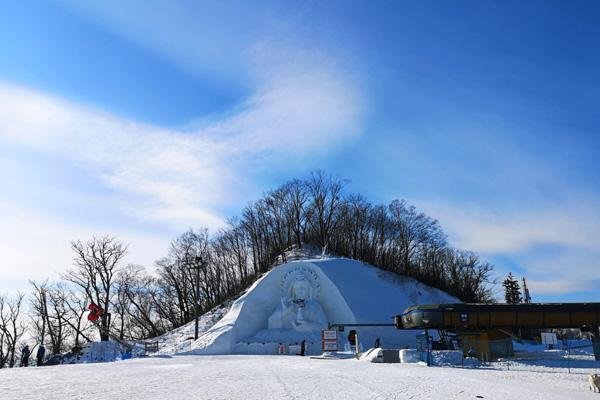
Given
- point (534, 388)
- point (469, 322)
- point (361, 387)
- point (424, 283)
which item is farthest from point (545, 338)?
point (424, 283)

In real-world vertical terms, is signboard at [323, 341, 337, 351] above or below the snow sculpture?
below

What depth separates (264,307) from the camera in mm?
42969

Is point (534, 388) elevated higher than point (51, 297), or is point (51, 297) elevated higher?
point (51, 297)

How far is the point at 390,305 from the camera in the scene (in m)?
43.5

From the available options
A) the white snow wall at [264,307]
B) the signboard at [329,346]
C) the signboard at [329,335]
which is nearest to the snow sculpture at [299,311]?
the white snow wall at [264,307]

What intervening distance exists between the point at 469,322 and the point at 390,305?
56.8 ft

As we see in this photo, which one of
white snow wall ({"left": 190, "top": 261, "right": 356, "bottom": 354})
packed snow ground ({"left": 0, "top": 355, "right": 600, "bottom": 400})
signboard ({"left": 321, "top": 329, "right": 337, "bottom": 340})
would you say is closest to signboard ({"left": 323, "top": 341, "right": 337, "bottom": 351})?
signboard ({"left": 321, "top": 329, "right": 337, "bottom": 340})

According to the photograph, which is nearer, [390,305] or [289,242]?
[390,305]

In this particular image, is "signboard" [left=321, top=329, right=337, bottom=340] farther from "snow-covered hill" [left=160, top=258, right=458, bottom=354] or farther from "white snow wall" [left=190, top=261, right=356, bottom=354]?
"white snow wall" [left=190, top=261, right=356, bottom=354]

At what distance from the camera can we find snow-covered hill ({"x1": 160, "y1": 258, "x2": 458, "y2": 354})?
38688mm

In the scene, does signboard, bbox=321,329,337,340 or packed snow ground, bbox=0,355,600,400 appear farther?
signboard, bbox=321,329,337,340

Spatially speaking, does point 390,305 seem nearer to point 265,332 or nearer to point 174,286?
point 265,332

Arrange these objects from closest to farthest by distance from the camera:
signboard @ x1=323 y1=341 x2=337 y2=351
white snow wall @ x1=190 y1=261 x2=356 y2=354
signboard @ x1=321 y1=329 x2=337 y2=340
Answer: signboard @ x1=323 y1=341 x2=337 y2=351 → signboard @ x1=321 y1=329 x2=337 y2=340 → white snow wall @ x1=190 y1=261 x2=356 y2=354

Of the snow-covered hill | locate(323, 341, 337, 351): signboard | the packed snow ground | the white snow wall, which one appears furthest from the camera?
the white snow wall
